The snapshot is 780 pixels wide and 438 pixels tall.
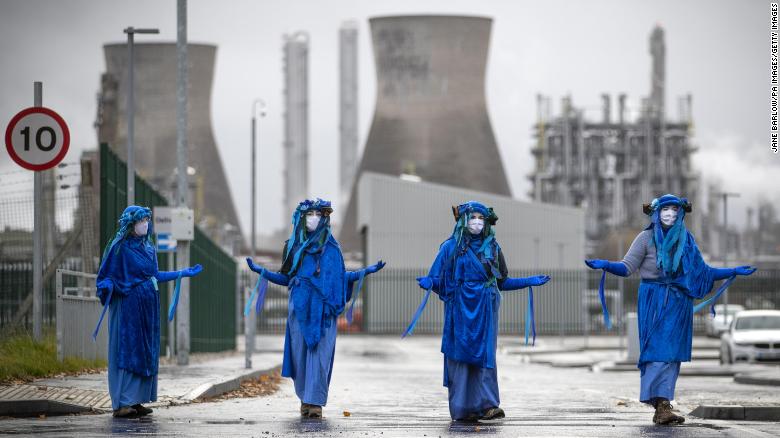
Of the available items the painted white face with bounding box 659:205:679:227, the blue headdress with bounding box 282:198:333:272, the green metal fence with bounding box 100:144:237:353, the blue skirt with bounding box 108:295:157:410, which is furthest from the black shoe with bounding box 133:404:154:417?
the green metal fence with bounding box 100:144:237:353

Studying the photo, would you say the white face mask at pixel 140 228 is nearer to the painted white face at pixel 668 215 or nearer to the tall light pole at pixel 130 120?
the painted white face at pixel 668 215

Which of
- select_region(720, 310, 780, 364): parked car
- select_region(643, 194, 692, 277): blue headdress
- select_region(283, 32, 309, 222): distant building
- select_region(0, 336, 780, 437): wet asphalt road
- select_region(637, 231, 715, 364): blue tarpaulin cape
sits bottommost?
select_region(720, 310, 780, 364): parked car

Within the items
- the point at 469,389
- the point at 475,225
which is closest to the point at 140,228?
the point at 475,225

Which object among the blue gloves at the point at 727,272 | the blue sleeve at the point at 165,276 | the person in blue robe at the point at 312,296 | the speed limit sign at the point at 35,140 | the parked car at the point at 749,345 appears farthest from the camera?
the parked car at the point at 749,345

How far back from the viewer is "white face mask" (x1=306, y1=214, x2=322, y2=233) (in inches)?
463

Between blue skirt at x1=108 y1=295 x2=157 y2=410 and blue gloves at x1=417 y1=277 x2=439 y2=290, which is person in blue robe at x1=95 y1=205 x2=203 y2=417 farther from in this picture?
blue gloves at x1=417 y1=277 x2=439 y2=290

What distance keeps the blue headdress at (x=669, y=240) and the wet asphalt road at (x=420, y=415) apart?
1.09 metres

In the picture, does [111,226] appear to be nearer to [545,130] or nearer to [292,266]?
[292,266]

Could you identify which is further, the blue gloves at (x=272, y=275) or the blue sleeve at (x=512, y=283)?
the blue gloves at (x=272, y=275)

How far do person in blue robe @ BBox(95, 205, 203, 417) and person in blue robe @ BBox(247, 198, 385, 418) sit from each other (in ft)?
2.37

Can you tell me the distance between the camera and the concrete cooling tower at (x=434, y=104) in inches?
3191

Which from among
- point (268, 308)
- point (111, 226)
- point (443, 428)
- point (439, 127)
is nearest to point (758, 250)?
point (439, 127)

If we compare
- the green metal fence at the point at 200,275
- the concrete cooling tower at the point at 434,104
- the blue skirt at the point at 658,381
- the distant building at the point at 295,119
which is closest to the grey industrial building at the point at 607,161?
the concrete cooling tower at the point at 434,104

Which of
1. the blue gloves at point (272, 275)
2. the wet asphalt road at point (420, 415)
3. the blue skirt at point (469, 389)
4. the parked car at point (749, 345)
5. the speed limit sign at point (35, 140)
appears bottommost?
the parked car at point (749, 345)
